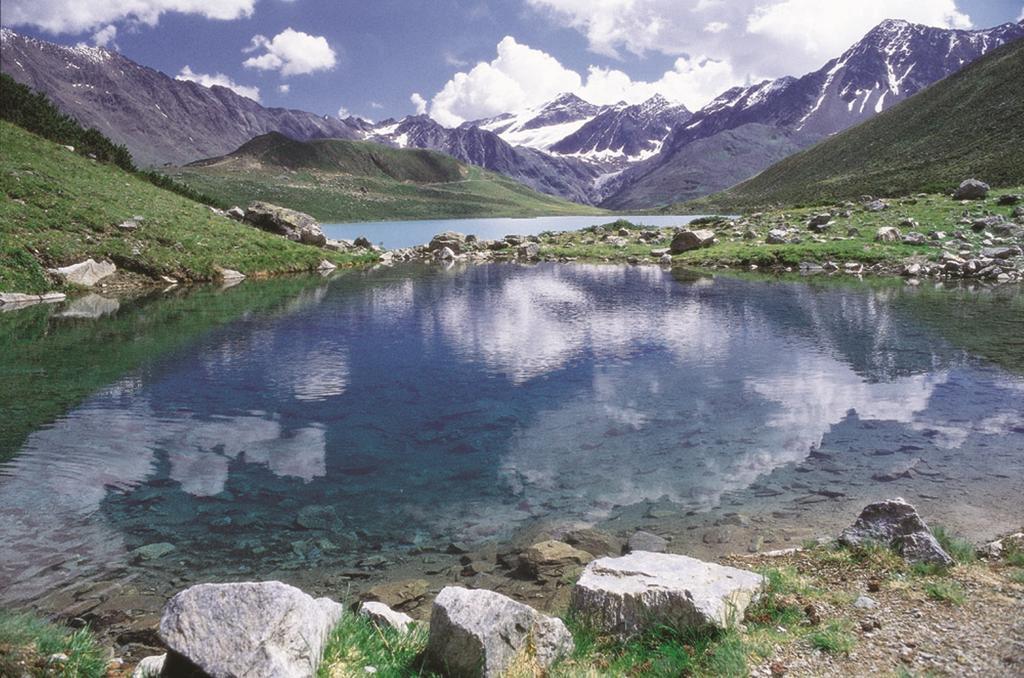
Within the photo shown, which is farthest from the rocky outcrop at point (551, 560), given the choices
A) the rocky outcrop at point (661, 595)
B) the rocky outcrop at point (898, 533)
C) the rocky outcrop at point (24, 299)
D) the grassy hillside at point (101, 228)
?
the grassy hillside at point (101, 228)

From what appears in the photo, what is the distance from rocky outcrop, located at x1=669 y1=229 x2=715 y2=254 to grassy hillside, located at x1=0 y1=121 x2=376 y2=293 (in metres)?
A: 40.0

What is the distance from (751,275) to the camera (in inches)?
2157

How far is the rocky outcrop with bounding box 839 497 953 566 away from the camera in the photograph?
892 cm

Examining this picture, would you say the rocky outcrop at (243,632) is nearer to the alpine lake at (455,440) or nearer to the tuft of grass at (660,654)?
Answer: the tuft of grass at (660,654)

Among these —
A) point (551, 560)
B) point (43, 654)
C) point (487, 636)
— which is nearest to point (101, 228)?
point (551, 560)

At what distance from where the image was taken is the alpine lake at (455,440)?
1124 cm

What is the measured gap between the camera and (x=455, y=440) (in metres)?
16.8

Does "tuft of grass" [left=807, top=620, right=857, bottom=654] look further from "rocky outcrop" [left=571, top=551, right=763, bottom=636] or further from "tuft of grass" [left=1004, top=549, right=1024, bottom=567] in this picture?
"tuft of grass" [left=1004, top=549, right=1024, bottom=567]

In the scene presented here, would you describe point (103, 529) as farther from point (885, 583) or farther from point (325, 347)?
point (325, 347)

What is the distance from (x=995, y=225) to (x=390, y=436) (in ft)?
212

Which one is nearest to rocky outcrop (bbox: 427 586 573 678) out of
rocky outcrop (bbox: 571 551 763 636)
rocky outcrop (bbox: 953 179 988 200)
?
rocky outcrop (bbox: 571 551 763 636)

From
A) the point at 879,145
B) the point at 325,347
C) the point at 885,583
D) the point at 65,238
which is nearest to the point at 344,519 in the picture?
the point at 885,583

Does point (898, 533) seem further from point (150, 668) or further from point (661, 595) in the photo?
point (150, 668)

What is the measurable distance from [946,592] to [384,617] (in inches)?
291
